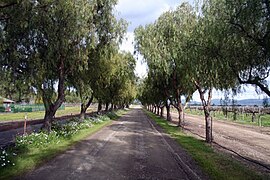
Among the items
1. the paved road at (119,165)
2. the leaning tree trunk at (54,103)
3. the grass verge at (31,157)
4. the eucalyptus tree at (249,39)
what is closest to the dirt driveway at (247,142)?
the paved road at (119,165)

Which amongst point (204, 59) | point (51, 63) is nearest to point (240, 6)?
point (204, 59)

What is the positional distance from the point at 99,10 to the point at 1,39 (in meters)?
7.85

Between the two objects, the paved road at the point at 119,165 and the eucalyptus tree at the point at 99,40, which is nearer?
the paved road at the point at 119,165

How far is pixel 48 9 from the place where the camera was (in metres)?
10.7

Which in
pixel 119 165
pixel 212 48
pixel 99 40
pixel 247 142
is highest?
pixel 99 40

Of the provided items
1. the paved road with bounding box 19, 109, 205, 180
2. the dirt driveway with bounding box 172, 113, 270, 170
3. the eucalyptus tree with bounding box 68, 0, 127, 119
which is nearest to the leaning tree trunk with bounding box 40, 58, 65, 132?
the eucalyptus tree with bounding box 68, 0, 127, 119

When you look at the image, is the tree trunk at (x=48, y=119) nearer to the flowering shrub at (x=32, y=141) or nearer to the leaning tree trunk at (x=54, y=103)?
the leaning tree trunk at (x=54, y=103)

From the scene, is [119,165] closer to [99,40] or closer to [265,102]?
[265,102]

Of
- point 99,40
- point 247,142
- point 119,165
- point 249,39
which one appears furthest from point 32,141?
point 247,142

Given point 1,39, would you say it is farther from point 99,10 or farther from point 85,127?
point 85,127

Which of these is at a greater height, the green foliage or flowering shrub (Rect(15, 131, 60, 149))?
the green foliage

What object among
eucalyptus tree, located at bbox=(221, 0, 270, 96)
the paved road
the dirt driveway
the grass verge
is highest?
eucalyptus tree, located at bbox=(221, 0, 270, 96)

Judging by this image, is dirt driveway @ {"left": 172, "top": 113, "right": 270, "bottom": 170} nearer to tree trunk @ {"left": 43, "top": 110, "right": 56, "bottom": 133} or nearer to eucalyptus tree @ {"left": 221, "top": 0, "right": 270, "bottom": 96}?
eucalyptus tree @ {"left": 221, "top": 0, "right": 270, "bottom": 96}

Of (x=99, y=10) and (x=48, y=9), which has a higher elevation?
(x=99, y=10)
